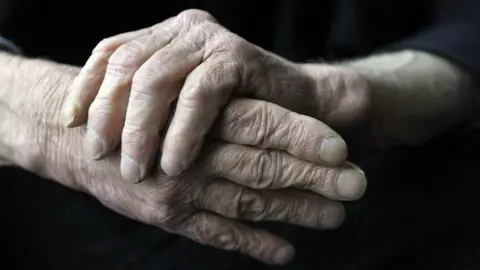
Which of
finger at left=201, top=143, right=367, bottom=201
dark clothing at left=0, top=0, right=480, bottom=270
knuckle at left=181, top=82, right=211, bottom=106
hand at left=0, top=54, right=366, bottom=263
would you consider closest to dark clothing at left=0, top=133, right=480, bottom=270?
dark clothing at left=0, top=0, right=480, bottom=270

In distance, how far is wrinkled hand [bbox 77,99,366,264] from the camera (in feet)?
2.45

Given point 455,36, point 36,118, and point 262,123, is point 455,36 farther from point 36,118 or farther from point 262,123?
point 36,118

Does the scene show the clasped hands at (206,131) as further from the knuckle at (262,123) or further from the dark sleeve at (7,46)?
the dark sleeve at (7,46)

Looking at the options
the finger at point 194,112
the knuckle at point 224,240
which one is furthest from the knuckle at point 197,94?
the knuckle at point 224,240

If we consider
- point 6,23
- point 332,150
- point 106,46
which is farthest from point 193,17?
point 6,23

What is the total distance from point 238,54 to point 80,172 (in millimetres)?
249

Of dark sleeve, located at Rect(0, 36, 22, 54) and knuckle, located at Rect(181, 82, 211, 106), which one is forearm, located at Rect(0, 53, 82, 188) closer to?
dark sleeve, located at Rect(0, 36, 22, 54)

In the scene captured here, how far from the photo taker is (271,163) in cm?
76

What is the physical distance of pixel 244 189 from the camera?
801 mm

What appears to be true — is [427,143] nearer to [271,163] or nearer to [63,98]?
[271,163]

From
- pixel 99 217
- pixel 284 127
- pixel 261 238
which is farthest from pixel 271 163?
pixel 99 217

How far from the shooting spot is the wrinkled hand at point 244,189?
2.45 feet

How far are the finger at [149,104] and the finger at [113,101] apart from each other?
16 mm

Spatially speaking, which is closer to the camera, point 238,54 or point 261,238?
point 238,54
